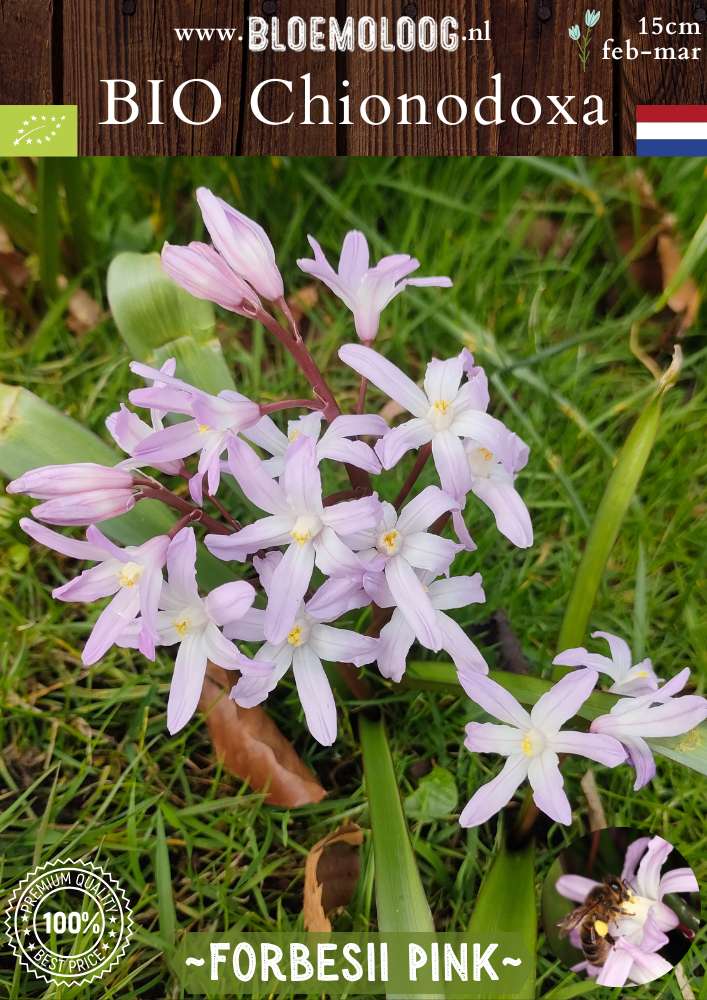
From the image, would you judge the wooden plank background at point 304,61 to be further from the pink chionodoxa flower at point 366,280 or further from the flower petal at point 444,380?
the flower petal at point 444,380

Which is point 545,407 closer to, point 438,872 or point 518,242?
point 518,242

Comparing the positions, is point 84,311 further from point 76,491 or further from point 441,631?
point 441,631

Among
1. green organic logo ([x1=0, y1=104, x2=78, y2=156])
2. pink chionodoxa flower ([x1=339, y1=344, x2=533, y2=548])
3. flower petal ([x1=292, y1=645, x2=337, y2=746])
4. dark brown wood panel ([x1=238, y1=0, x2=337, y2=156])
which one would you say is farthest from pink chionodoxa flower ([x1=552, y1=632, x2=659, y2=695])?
green organic logo ([x1=0, y1=104, x2=78, y2=156])

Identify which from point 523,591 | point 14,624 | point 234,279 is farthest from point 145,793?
point 234,279

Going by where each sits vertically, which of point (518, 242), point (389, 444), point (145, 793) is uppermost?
point (518, 242)

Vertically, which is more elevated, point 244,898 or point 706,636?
point 706,636

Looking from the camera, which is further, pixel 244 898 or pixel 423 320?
pixel 423 320

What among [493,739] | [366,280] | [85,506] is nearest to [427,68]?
[366,280]
